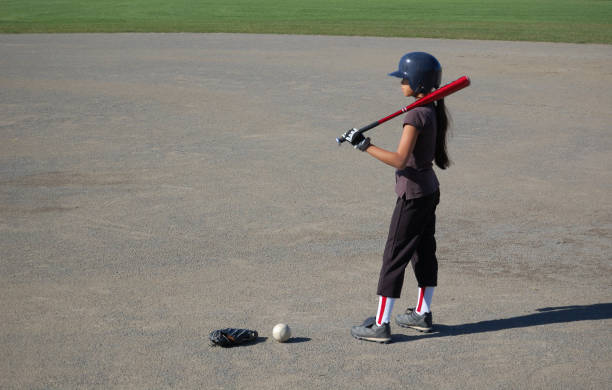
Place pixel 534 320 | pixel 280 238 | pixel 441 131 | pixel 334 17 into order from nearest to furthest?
pixel 441 131 → pixel 534 320 → pixel 280 238 → pixel 334 17

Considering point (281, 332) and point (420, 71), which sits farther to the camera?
point (281, 332)

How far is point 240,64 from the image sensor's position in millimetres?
19125

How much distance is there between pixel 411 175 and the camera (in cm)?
529

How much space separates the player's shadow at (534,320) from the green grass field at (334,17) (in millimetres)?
20143

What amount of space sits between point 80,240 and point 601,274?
5.23 meters

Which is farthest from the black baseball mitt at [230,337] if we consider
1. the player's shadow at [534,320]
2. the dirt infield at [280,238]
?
the player's shadow at [534,320]

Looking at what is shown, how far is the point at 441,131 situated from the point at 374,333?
5.31 ft

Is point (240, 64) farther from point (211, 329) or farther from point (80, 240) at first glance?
point (211, 329)

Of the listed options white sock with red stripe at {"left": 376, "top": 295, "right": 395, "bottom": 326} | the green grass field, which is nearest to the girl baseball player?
white sock with red stripe at {"left": 376, "top": 295, "right": 395, "bottom": 326}

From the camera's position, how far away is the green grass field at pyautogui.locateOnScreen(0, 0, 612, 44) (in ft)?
89.0

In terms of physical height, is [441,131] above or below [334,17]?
below

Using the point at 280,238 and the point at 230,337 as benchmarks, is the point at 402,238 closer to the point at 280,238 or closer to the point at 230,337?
the point at 230,337

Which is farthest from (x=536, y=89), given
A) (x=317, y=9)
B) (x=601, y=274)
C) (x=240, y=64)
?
(x=317, y=9)

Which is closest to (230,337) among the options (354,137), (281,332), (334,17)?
(281,332)
